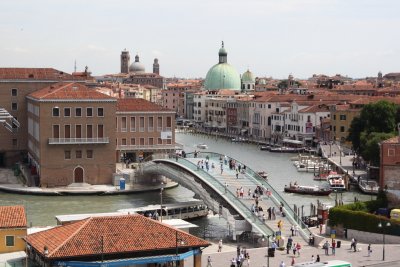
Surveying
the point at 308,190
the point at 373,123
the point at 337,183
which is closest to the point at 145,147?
the point at 308,190

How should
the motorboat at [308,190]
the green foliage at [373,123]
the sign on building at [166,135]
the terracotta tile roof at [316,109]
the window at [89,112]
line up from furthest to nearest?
1. the terracotta tile roof at [316,109]
2. the green foliage at [373,123]
3. the sign on building at [166,135]
4. the window at [89,112]
5. the motorboat at [308,190]

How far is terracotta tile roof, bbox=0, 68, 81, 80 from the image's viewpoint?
163 feet

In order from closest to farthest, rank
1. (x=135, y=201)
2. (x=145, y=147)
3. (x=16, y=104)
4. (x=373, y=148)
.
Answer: (x=135, y=201)
(x=373, y=148)
(x=16, y=104)
(x=145, y=147)

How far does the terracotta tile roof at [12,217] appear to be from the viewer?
24109 mm

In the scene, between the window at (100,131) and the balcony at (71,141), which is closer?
the balcony at (71,141)

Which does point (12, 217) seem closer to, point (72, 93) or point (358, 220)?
point (358, 220)

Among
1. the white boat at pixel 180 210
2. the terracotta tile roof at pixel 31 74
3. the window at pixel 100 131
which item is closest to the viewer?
the white boat at pixel 180 210

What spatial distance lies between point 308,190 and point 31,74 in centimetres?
1822

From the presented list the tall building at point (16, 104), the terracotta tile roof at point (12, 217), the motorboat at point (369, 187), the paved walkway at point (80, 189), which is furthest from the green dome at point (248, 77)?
the terracotta tile roof at point (12, 217)

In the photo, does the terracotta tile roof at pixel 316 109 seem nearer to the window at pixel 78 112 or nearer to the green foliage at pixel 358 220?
the window at pixel 78 112

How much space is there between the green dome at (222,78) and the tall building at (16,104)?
2654 inches

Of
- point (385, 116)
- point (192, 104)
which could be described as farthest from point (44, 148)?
point (192, 104)

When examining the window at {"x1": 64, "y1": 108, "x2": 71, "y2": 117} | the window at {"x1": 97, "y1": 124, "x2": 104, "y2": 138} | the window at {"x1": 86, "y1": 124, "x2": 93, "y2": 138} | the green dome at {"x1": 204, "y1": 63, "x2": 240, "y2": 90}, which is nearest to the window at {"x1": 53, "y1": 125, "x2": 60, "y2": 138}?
the window at {"x1": 64, "y1": 108, "x2": 71, "y2": 117}

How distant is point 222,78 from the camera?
116812mm
